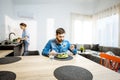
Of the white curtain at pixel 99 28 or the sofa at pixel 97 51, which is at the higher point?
the white curtain at pixel 99 28

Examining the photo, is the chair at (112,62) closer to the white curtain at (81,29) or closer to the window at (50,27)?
the window at (50,27)

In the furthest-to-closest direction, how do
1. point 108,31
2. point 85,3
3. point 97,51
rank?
point 85,3
point 97,51
point 108,31

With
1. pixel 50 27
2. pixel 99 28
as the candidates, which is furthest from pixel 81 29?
pixel 50 27

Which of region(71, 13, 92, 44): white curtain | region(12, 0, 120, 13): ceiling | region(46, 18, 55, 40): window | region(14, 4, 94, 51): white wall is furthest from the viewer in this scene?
region(71, 13, 92, 44): white curtain

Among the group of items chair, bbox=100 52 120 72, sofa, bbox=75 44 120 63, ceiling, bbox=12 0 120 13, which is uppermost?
ceiling, bbox=12 0 120 13

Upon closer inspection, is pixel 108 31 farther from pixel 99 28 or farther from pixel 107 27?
pixel 99 28

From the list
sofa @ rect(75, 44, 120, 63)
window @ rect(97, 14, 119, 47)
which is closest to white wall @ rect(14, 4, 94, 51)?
window @ rect(97, 14, 119, 47)

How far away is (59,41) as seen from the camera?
184 cm

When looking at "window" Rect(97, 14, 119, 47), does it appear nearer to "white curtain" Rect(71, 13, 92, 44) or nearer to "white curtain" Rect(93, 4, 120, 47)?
"white curtain" Rect(93, 4, 120, 47)

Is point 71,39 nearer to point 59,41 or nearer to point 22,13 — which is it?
point 22,13

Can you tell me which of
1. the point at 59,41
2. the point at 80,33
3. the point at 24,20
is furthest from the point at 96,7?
the point at 59,41

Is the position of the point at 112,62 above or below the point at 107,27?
below

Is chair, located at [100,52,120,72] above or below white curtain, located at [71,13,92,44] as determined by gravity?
below

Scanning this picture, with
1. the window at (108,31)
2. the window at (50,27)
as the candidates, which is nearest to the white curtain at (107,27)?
the window at (108,31)
